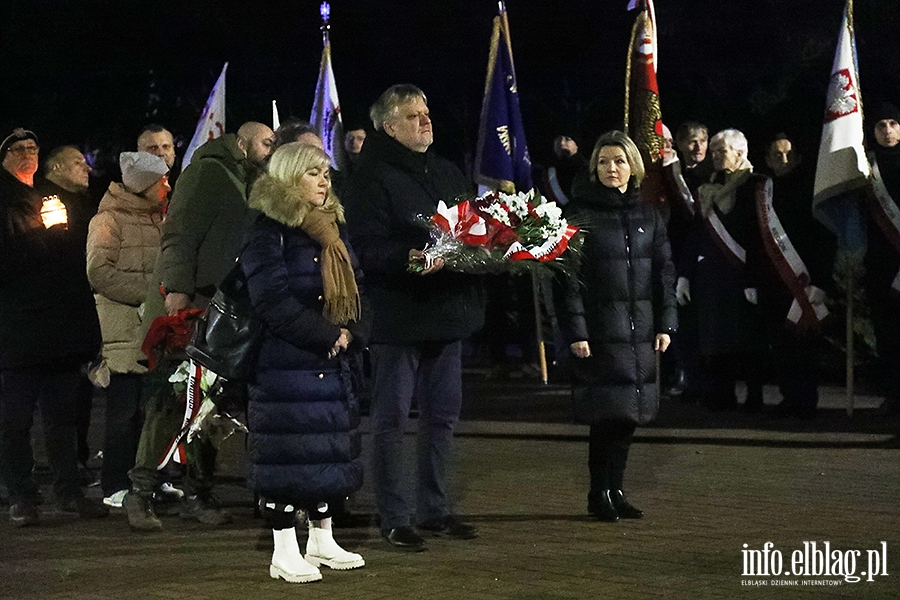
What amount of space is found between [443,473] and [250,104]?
25633 mm

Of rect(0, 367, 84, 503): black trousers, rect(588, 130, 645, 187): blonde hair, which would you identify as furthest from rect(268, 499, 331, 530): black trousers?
rect(588, 130, 645, 187): blonde hair

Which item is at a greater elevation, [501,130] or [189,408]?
[501,130]

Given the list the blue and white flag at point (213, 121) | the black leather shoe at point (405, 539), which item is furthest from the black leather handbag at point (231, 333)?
the blue and white flag at point (213, 121)

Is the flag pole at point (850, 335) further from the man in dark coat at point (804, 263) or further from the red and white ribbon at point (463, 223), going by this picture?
the red and white ribbon at point (463, 223)

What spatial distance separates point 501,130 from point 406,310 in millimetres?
6953

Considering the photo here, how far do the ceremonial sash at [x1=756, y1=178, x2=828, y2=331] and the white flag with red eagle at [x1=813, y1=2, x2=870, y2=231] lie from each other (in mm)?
482

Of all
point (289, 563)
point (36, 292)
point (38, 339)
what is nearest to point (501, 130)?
point (36, 292)

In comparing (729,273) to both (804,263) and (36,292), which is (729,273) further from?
(36,292)

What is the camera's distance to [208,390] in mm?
8953

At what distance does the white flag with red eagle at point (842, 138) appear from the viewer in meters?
12.6

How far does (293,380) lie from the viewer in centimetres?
726

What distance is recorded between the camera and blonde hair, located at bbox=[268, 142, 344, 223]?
7297mm

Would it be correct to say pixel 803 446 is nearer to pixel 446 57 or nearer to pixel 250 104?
pixel 250 104

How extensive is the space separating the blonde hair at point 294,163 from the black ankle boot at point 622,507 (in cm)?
243
